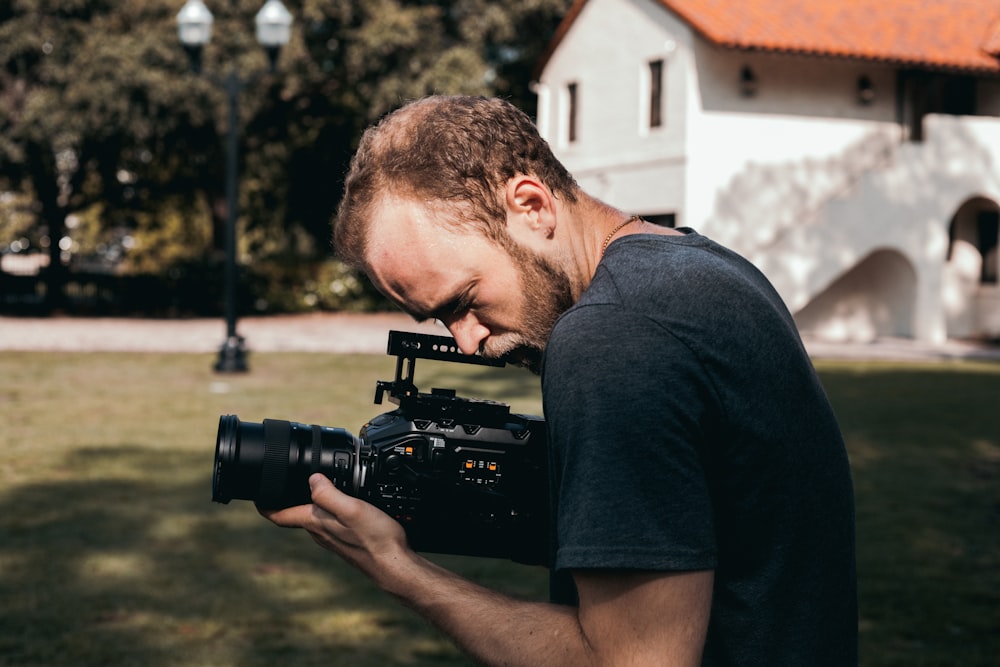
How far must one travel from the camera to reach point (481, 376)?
16.2 metres

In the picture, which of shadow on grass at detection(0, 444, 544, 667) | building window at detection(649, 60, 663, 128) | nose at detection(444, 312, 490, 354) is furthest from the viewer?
building window at detection(649, 60, 663, 128)

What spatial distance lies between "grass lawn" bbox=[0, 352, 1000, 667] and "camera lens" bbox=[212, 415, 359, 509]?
3084 mm

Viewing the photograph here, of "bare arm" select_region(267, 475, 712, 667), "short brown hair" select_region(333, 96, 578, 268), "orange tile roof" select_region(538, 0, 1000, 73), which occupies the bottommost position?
"bare arm" select_region(267, 475, 712, 667)

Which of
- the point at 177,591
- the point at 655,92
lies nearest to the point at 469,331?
the point at 177,591

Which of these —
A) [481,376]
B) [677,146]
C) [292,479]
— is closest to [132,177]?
[677,146]

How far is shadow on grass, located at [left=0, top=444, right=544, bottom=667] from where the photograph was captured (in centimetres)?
505

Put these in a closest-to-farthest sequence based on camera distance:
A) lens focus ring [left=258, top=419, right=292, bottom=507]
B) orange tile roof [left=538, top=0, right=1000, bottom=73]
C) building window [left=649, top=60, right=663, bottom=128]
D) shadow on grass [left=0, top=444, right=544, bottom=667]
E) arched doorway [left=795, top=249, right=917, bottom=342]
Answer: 1. lens focus ring [left=258, top=419, right=292, bottom=507]
2. shadow on grass [left=0, top=444, right=544, bottom=667]
3. orange tile roof [left=538, top=0, right=1000, bottom=73]
4. building window [left=649, top=60, right=663, bottom=128]
5. arched doorway [left=795, top=249, right=917, bottom=342]

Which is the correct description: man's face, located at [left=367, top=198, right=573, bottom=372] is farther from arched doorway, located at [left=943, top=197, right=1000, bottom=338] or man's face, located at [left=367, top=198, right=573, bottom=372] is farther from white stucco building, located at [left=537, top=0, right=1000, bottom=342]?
arched doorway, located at [left=943, top=197, right=1000, bottom=338]

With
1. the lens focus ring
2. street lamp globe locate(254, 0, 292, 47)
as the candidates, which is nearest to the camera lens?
the lens focus ring

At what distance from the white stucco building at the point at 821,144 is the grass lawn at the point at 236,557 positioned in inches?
517

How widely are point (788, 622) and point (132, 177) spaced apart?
31358mm

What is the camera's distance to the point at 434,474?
203 cm

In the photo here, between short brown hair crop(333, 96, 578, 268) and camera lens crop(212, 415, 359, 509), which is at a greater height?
short brown hair crop(333, 96, 578, 268)

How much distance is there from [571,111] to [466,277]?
28194 mm
